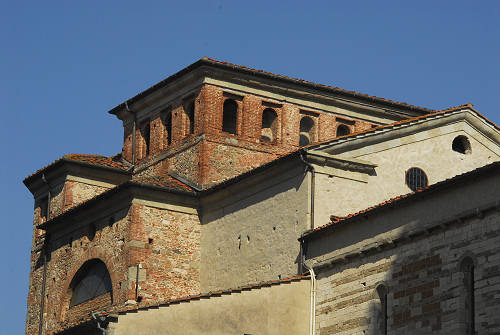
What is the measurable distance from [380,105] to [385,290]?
1220 cm

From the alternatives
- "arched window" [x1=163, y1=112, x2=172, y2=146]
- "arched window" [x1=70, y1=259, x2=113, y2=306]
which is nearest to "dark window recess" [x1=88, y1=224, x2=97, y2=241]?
"arched window" [x1=70, y1=259, x2=113, y2=306]

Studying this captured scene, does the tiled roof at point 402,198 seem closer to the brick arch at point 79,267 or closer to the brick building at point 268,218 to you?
the brick building at point 268,218

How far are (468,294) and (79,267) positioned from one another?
13077 millimetres

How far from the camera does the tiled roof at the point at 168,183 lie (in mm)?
30042

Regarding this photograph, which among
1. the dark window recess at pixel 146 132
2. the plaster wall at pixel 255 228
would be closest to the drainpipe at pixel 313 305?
the plaster wall at pixel 255 228

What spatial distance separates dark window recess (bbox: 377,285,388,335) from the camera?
2313 cm

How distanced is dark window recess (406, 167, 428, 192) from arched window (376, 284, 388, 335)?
200 inches

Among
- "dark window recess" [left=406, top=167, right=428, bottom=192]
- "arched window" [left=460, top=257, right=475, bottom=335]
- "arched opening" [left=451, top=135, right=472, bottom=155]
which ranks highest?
"arched opening" [left=451, top=135, right=472, bottom=155]

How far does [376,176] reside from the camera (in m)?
27.6

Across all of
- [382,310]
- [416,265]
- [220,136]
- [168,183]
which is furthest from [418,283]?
[220,136]

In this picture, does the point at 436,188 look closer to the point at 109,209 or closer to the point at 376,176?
the point at 376,176

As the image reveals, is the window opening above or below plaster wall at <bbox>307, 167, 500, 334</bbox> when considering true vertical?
above

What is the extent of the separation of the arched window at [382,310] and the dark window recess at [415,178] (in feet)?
16.7

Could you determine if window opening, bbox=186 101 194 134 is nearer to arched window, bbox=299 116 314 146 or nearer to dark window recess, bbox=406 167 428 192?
arched window, bbox=299 116 314 146
